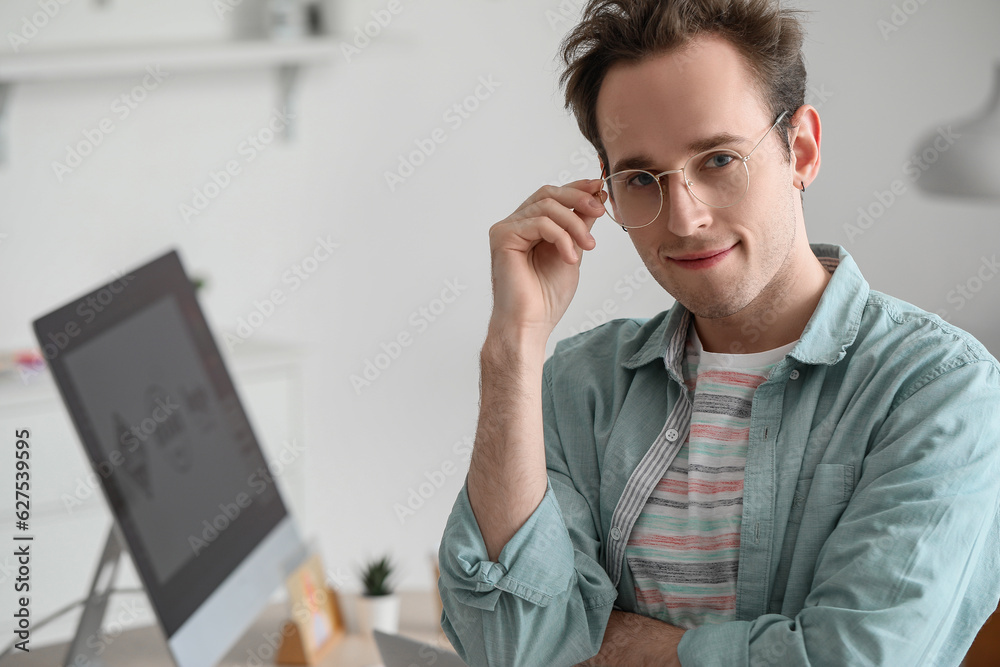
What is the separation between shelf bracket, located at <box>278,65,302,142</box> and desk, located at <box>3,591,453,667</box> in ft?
6.86

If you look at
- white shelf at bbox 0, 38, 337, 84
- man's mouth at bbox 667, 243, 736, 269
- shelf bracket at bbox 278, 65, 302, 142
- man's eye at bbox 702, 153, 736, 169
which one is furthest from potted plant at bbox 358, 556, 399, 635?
shelf bracket at bbox 278, 65, 302, 142

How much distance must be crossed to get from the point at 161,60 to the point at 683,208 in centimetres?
213

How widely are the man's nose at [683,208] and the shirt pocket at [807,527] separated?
341 mm

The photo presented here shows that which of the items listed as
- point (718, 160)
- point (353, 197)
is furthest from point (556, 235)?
point (353, 197)

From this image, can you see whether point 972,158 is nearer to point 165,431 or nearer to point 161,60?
point 165,431

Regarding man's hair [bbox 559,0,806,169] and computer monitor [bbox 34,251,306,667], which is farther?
man's hair [bbox 559,0,806,169]

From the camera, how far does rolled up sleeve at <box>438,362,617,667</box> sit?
1.16m

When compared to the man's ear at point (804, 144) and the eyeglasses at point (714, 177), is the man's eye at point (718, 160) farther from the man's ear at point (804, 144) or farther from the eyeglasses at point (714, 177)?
the man's ear at point (804, 144)

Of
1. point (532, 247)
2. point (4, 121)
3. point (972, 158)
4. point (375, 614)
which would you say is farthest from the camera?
point (4, 121)

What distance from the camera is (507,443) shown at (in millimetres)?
1206

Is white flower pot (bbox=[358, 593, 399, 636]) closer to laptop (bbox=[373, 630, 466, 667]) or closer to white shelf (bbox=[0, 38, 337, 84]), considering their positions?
laptop (bbox=[373, 630, 466, 667])

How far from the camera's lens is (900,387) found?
109cm

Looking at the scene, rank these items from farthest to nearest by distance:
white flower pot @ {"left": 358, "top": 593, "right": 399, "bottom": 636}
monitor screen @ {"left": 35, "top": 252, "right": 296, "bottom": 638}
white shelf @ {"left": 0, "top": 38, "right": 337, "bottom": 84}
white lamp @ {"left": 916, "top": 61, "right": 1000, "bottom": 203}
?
white shelf @ {"left": 0, "top": 38, "right": 337, "bottom": 84}, white lamp @ {"left": 916, "top": 61, "right": 1000, "bottom": 203}, white flower pot @ {"left": 358, "top": 593, "right": 399, "bottom": 636}, monitor screen @ {"left": 35, "top": 252, "right": 296, "bottom": 638}

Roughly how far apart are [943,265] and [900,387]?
6.66 ft
